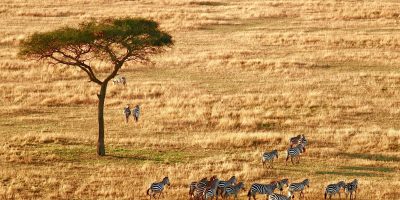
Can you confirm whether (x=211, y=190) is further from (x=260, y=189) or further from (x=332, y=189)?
(x=332, y=189)

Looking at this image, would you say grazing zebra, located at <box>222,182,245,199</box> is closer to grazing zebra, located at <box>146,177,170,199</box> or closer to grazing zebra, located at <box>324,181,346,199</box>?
grazing zebra, located at <box>146,177,170,199</box>

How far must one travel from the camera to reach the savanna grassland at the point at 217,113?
24.7 metres

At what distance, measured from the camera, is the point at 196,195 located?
21109 mm

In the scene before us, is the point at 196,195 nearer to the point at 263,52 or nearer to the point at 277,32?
the point at 263,52

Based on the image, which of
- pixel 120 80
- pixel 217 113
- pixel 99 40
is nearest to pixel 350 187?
pixel 99 40

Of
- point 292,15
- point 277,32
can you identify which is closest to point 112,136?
point 277,32

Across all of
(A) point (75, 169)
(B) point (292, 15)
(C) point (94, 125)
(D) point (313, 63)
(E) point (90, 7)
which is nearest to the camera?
(A) point (75, 169)

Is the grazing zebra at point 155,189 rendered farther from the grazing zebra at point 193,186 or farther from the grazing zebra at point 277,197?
the grazing zebra at point 277,197

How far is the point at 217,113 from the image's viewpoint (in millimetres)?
33719

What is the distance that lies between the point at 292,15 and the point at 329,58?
63.7ft

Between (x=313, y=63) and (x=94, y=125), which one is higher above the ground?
(x=313, y=63)

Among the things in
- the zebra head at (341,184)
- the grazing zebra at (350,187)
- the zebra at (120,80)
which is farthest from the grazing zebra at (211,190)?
the zebra at (120,80)

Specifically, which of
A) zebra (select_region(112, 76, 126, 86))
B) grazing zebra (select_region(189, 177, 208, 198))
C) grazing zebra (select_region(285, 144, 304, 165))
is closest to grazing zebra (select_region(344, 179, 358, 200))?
grazing zebra (select_region(285, 144, 304, 165))

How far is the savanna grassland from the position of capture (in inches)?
973
